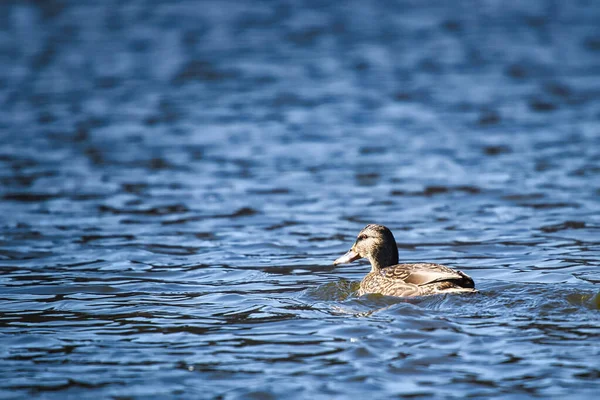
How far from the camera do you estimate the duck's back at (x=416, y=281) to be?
29.1ft

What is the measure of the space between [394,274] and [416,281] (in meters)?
0.37

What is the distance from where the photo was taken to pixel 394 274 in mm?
9469

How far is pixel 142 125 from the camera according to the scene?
766 inches

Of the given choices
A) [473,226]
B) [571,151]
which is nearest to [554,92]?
[571,151]

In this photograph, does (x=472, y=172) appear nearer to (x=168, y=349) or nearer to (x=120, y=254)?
(x=120, y=254)

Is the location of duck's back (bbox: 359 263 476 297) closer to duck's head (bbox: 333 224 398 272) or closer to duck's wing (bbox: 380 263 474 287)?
duck's wing (bbox: 380 263 474 287)

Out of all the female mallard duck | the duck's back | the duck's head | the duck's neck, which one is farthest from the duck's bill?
the duck's back

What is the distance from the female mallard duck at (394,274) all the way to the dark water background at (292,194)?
15cm

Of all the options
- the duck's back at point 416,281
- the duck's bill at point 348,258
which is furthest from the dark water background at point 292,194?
the duck's bill at point 348,258

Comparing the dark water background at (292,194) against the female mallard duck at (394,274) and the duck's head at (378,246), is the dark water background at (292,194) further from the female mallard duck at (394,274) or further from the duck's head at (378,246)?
the duck's head at (378,246)

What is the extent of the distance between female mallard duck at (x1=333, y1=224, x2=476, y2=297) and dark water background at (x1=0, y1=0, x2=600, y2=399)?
146mm

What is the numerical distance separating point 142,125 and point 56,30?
10.3 metres

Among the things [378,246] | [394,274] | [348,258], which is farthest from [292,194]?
[394,274]

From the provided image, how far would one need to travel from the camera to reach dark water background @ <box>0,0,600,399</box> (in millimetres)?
7500
